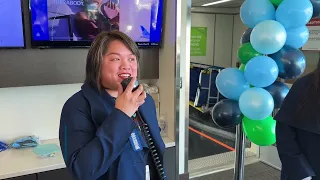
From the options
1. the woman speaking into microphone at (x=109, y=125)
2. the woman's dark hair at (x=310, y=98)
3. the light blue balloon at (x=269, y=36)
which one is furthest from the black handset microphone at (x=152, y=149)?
the light blue balloon at (x=269, y=36)

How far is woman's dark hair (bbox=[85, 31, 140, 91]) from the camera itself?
1.00m

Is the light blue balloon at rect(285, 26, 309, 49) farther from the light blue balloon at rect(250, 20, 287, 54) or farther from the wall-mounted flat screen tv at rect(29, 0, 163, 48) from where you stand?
the wall-mounted flat screen tv at rect(29, 0, 163, 48)

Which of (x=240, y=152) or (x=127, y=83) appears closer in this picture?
(x=127, y=83)

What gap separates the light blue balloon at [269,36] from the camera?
1.64 meters

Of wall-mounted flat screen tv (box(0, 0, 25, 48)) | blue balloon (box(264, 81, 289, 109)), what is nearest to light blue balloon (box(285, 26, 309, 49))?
blue balloon (box(264, 81, 289, 109))

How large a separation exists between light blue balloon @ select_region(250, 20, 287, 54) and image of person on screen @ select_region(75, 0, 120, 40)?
0.91 m

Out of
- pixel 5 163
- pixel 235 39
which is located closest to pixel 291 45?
pixel 5 163

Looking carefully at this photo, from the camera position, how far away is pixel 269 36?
1625 millimetres

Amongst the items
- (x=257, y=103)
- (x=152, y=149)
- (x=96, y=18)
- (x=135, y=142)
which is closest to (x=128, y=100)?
(x=135, y=142)

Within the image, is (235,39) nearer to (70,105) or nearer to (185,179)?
(185,179)

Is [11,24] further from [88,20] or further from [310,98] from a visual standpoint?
[310,98]

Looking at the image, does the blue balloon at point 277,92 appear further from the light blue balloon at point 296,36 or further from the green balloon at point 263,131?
the light blue balloon at point 296,36

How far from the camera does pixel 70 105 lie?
98 cm

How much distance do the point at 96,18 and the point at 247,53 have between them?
1.01 metres
